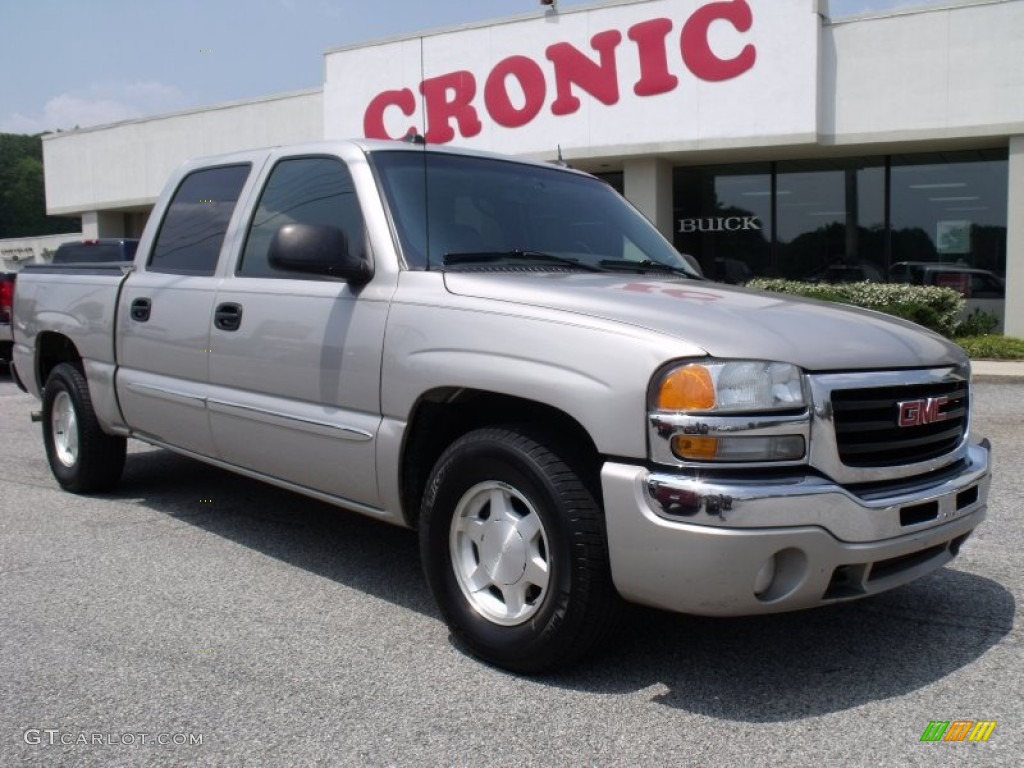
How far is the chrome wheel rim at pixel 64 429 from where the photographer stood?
597 centimetres

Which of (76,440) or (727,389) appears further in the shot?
(76,440)

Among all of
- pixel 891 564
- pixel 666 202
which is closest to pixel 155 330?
pixel 891 564

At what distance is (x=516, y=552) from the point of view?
326 cm

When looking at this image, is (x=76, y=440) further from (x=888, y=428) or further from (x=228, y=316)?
(x=888, y=428)

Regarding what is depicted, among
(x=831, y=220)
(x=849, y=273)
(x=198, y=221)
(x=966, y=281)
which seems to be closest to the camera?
(x=198, y=221)

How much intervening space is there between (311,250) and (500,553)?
1351 mm

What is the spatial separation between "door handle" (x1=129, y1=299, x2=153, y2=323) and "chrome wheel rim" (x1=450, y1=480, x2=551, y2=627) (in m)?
2.52

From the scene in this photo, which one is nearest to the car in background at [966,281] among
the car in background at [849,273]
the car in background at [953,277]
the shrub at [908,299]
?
the car in background at [953,277]

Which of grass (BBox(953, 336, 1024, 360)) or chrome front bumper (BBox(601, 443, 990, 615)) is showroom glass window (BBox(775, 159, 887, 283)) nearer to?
grass (BBox(953, 336, 1024, 360))

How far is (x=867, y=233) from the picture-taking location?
57.6ft

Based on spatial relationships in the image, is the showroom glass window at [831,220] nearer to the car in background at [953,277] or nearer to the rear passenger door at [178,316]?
the car in background at [953,277]

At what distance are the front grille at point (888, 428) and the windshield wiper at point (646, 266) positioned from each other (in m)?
1.38

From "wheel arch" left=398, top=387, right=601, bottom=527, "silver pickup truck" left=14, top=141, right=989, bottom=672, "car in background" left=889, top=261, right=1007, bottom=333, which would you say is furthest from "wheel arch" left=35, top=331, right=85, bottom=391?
"car in background" left=889, top=261, right=1007, bottom=333

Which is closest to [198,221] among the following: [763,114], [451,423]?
[451,423]
